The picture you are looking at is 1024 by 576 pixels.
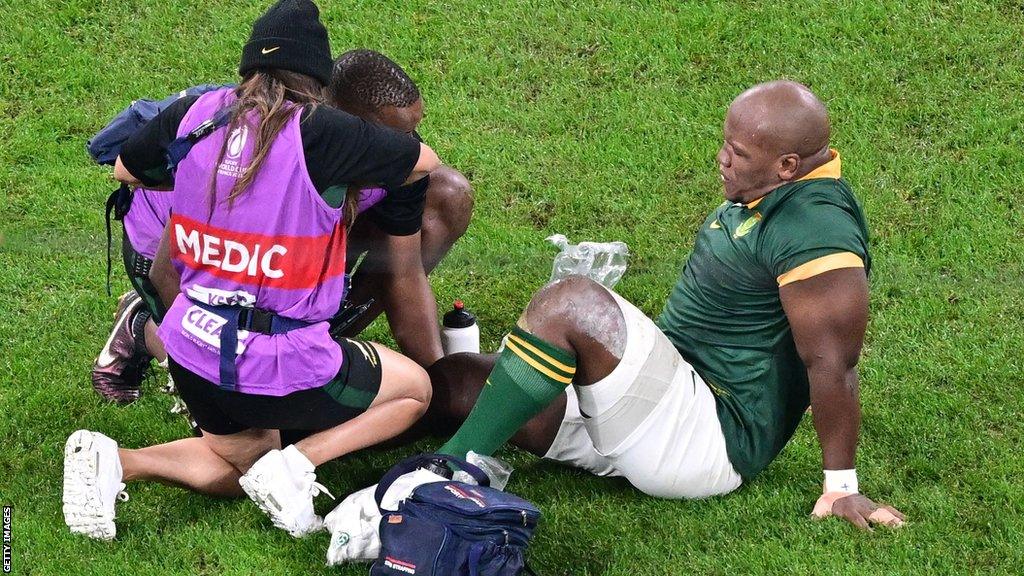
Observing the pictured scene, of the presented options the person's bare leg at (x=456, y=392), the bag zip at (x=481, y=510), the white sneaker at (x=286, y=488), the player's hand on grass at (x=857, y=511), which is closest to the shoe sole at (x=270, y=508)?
the white sneaker at (x=286, y=488)

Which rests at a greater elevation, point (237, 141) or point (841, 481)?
point (237, 141)

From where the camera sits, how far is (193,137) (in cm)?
383

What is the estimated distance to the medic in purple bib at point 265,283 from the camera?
3.81 m

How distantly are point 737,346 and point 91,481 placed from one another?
203cm

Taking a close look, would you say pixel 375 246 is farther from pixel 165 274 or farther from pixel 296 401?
pixel 296 401

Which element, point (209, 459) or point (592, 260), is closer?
point (209, 459)

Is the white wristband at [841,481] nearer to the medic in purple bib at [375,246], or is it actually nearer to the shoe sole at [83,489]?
the medic in purple bib at [375,246]

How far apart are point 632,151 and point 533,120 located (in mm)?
585

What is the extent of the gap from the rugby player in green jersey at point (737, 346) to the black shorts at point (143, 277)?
4.44ft

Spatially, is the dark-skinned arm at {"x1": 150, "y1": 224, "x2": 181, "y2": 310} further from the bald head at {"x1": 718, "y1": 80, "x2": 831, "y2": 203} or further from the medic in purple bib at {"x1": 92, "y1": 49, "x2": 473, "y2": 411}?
the bald head at {"x1": 718, "y1": 80, "x2": 831, "y2": 203}

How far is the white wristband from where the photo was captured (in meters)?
4.14

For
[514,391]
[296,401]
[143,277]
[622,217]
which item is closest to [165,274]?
[143,277]

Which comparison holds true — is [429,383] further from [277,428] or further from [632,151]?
[632,151]

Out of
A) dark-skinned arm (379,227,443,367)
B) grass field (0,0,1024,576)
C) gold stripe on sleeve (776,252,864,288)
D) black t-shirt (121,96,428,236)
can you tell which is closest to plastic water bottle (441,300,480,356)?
dark-skinned arm (379,227,443,367)
